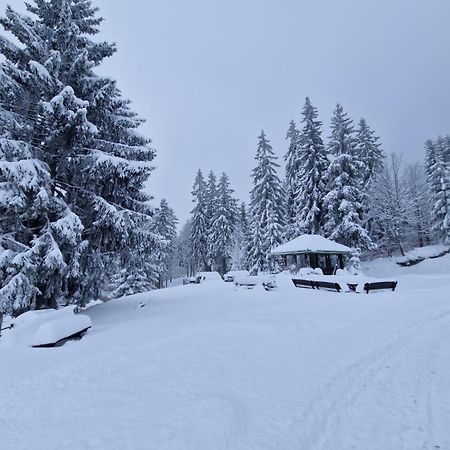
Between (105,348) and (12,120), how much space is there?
8452 mm

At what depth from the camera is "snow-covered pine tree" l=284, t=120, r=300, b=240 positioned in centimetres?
3441

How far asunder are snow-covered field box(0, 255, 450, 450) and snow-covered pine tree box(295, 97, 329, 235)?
23.3 metres

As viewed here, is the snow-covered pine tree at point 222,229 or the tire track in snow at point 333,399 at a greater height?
the snow-covered pine tree at point 222,229

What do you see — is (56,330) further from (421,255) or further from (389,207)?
(421,255)

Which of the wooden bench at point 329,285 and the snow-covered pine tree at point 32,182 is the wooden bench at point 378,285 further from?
the snow-covered pine tree at point 32,182

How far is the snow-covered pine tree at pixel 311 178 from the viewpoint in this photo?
31656mm

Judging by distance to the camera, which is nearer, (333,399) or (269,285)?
(333,399)

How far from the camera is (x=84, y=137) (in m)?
11.0

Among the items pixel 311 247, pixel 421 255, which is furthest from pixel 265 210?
pixel 421 255

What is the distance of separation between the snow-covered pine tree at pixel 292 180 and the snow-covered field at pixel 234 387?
2585 cm

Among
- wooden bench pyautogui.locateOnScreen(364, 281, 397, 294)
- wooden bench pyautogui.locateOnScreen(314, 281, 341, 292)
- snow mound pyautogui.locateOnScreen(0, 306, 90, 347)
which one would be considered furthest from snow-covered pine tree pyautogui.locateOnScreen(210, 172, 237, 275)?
snow mound pyautogui.locateOnScreen(0, 306, 90, 347)

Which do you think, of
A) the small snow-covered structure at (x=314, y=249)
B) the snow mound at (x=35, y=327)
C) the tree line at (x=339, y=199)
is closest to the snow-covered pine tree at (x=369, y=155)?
the tree line at (x=339, y=199)

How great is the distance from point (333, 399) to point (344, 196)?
2695 centimetres

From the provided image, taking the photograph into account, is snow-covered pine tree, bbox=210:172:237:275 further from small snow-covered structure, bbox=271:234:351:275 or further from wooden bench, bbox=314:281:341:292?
wooden bench, bbox=314:281:341:292
